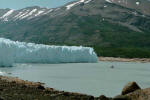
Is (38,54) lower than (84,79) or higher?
higher

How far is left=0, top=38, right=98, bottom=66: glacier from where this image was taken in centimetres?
6153

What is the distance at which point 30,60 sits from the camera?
251 ft

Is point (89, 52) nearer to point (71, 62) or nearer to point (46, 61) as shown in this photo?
point (71, 62)

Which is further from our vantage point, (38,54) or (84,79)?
(38,54)

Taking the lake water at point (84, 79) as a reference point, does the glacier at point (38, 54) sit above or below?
above

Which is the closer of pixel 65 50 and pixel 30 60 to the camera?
pixel 30 60

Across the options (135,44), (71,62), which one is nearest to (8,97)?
(71,62)

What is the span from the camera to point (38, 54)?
7694cm

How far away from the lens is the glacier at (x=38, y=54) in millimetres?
61531

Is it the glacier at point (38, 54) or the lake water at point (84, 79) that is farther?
the glacier at point (38, 54)

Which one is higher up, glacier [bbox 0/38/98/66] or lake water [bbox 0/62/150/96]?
glacier [bbox 0/38/98/66]

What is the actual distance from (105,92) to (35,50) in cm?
4473

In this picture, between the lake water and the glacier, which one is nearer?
the lake water

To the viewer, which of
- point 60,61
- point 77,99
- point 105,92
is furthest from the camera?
point 60,61
